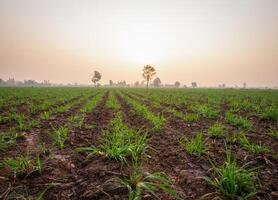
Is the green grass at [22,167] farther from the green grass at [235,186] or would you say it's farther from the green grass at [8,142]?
the green grass at [235,186]

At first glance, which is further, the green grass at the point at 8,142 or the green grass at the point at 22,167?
the green grass at the point at 8,142

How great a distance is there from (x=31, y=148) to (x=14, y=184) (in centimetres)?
186

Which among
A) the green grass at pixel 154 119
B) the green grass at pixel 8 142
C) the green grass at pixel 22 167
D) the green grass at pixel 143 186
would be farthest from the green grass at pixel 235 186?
the green grass at pixel 8 142

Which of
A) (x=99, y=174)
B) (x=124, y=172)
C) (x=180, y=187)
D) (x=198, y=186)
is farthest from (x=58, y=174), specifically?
(x=198, y=186)

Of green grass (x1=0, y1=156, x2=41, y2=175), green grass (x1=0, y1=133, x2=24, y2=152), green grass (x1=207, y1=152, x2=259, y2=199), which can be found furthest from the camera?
green grass (x1=0, y1=133, x2=24, y2=152)

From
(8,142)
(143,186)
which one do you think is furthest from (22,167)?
(143,186)

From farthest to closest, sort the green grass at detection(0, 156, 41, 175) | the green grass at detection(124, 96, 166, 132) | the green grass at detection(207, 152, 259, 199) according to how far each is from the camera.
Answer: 1. the green grass at detection(124, 96, 166, 132)
2. the green grass at detection(0, 156, 41, 175)
3. the green grass at detection(207, 152, 259, 199)

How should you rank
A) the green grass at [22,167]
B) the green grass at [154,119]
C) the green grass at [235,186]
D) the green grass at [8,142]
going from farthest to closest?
the green grass at [154,119]
the green grass at [8,142]
the green grass at [22,167]
the green grass at [235,186]

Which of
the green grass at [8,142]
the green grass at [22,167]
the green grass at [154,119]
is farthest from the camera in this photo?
the green grass at [154,119]

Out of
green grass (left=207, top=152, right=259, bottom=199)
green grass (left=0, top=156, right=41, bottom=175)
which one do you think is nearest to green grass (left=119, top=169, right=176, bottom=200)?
green grass (left=207, top=152, right=259, bottom=199)

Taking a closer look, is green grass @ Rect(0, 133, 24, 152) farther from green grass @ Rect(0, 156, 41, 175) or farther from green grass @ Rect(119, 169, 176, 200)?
green grass @ Rect(119, 169, 176, 200)

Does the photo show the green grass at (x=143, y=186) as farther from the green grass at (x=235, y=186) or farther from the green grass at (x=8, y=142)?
the green grass at (x=8, y=142)

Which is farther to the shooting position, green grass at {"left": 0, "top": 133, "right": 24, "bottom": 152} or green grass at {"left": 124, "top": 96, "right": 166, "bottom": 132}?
green grass at {"left": 124, "top": 96, "right": 166, "bottom": 132}

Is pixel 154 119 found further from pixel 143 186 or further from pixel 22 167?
pixel 22 167
